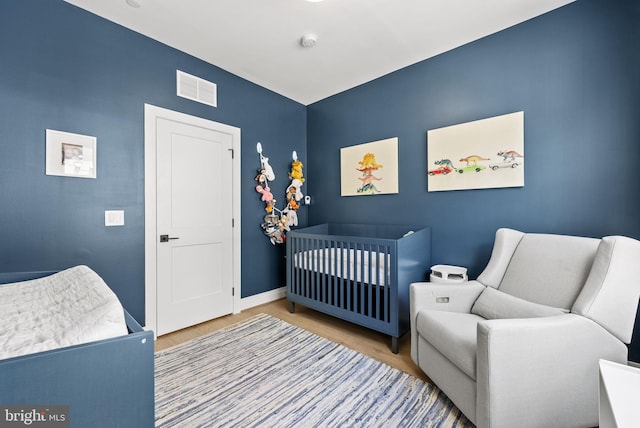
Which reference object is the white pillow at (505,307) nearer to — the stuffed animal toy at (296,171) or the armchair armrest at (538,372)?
the armchair armrest at (538,372)

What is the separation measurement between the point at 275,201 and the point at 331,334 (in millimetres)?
1687

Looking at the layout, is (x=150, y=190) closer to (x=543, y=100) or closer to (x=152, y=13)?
(x=152, y=13)

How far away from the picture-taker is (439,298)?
1767 millimetres

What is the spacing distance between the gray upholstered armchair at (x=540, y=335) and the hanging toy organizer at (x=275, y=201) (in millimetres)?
1902

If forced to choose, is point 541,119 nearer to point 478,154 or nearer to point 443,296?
point 478,154

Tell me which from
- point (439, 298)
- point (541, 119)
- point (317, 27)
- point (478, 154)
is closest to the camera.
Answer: point (439, 298)

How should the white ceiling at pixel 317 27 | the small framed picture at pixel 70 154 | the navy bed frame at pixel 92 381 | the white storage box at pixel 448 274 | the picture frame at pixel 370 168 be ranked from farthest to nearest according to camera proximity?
the picture frame at pixel 370 168 < the white storage box at pixel 448 274 < the white ceiling at pixel 317 27 < the small framed picture at pixel 70 154 < the navy bed frame at pixel 92 381

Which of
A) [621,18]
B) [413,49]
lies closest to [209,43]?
[413,49]

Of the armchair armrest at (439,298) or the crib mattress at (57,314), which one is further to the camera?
the armchair armrest at (439,298)

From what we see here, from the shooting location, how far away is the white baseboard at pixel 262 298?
3.01m

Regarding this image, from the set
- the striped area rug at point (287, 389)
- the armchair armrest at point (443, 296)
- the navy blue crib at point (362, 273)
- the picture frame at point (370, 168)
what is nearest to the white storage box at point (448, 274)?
the navy blue crib at point (362, 273)

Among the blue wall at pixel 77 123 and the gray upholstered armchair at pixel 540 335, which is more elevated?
the blue wall at pixel 77 123

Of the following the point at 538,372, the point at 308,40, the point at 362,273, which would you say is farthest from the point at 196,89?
the point at 538,372

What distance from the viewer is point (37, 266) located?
178 centimetres
